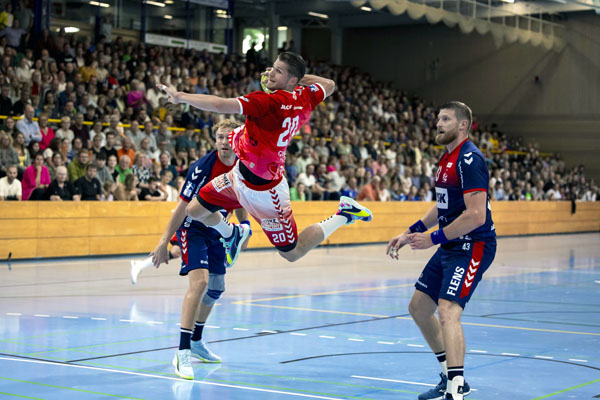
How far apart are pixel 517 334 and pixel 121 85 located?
16814 mm

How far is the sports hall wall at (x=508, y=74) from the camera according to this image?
39.2 metres

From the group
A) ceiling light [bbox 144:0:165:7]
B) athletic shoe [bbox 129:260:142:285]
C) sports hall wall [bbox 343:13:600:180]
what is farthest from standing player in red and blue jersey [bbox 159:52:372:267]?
sports hall wall [bbox 343:13:600:180]

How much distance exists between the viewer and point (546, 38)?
38125 mm

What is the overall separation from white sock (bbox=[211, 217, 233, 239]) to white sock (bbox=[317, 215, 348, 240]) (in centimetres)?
85

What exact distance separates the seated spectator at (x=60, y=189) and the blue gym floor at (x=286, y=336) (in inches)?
73.9

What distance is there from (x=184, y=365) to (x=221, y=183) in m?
1.55

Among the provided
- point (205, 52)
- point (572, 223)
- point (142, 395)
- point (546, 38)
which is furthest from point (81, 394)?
point (546, 38)

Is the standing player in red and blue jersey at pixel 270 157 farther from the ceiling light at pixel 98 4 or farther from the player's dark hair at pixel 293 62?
the ceiling light at pixel 98 4

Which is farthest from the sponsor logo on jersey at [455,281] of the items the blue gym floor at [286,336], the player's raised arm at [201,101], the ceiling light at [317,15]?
the ceiling light at [317,15]

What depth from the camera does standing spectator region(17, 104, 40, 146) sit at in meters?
18.9

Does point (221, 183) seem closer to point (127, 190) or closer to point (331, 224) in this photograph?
point (331, 224)

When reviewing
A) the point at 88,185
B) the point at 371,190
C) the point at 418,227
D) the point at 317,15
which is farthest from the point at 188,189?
the point at 317,15

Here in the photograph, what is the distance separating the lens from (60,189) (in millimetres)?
17656

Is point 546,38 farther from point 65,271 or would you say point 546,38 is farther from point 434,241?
point 434,241
